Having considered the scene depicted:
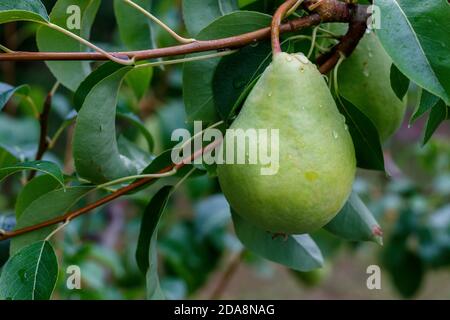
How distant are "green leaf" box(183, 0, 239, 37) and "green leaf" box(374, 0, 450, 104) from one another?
22 centimetres

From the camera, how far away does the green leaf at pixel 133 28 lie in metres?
0.86

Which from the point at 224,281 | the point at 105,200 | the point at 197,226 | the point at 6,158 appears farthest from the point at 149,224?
the point at 197,226

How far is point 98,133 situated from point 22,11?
0.45ft

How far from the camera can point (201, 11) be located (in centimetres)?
78

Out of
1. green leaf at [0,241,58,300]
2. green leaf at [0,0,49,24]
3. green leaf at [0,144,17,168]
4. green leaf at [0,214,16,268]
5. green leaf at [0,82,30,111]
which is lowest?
green leaf at [0,214,16,268]

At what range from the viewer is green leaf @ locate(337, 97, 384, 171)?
0.70 m

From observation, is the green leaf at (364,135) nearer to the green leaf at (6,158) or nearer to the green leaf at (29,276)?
the green leaf at (29,276)

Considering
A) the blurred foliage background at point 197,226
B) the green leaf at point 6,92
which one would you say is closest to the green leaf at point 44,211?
the green leaf at point 6,92

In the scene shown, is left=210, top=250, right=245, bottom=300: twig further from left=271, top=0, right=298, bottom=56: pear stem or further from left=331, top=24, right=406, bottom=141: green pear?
left=271, top=0, right=298, bottom=56: pear stem

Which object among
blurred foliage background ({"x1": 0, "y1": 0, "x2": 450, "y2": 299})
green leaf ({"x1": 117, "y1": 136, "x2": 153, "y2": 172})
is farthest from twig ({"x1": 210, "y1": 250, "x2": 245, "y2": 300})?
green leaf ({"x1": 117, "y1": 136, "x2": 153, "y2": 172})

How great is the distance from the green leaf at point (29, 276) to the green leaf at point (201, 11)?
0.96 ft

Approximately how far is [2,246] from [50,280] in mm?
166

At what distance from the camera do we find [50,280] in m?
0.66

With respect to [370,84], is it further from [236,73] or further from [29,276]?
[29,276]
